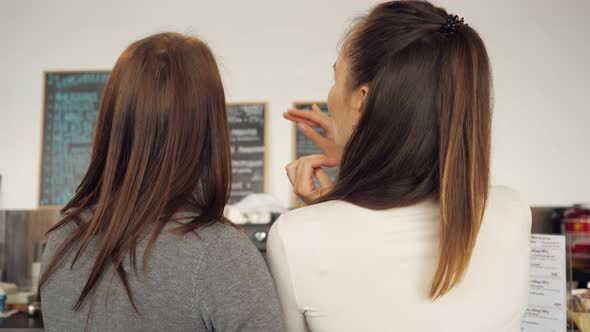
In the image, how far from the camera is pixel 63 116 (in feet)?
11.4

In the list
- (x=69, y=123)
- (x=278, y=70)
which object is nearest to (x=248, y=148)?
(x=278, y=70)

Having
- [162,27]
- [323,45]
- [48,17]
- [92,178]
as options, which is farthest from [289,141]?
[92,178]

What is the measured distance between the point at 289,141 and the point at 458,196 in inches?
98.6

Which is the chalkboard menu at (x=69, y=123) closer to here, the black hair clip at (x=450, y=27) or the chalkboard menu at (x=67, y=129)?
the chalkboard menu at (x=67, y=129)

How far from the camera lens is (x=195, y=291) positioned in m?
0.84

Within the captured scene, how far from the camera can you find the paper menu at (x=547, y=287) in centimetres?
135

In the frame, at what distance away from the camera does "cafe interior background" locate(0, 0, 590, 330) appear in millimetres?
3209

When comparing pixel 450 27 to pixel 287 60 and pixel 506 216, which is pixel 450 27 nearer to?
pixel 506 216

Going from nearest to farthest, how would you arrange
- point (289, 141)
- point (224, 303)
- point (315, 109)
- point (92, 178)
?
point (224, 303), point (92, 178), point (315, 109), point (289, 141)

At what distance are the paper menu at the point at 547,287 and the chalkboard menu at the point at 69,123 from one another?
9.32 ft

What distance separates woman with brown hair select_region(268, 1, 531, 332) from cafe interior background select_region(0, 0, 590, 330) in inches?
83.4

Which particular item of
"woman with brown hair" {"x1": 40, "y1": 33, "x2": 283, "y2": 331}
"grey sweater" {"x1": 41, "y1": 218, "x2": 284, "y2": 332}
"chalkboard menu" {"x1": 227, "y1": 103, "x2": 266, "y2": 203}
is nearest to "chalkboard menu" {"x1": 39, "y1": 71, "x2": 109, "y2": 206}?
"chalkboard menu" {"x1": 227, "y1": 103, "x2": 266, "y2": 203}

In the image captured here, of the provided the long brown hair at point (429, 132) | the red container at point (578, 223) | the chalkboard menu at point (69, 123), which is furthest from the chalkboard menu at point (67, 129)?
the long brown hair at point (429, 132)

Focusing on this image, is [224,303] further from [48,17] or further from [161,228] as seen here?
[48,17]
